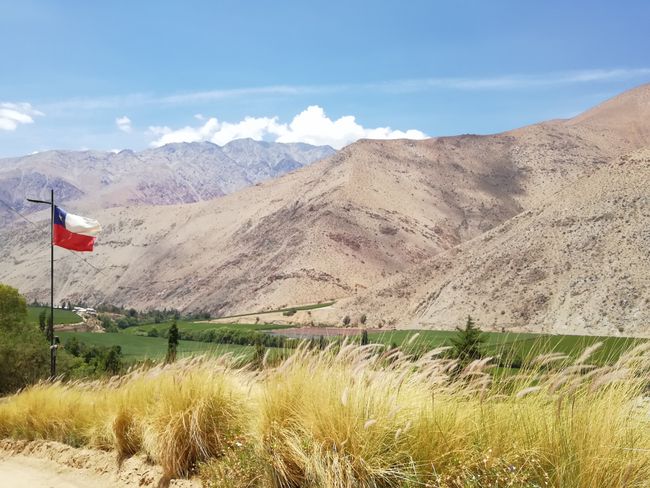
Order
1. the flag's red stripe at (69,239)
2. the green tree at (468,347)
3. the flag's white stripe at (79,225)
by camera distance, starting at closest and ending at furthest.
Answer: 1. the green tree at (468,347)
2. the flag's red stripe at (69,239)
3. the flag's white stripe at (79,225)

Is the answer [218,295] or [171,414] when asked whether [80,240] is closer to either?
[171,414]

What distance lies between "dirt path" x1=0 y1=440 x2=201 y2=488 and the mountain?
69.7 metres

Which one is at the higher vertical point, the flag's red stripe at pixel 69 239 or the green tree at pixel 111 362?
the flag's red stripe at pixel 69 239

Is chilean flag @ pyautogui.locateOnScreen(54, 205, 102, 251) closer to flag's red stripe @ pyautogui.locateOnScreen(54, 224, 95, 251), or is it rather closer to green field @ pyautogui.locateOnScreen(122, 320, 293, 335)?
flag's red stripe @ pyautogui.locateOnScreen(54, 224, 95, 251)

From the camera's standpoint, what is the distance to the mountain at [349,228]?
117 m

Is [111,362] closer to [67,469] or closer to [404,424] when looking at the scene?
[67,469]

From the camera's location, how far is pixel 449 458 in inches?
188

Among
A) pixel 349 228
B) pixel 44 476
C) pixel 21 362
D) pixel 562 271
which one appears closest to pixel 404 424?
pixel 44 476

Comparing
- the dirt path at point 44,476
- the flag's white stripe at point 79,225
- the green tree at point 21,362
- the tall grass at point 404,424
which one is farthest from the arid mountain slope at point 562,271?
the tall grass at point 404,424

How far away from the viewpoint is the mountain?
117438mm

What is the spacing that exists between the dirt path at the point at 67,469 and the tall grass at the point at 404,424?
0.39 metres

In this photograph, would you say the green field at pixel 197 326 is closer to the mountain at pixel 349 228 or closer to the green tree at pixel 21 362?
the mountain at pixel 349 228

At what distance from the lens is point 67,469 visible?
9.02 m

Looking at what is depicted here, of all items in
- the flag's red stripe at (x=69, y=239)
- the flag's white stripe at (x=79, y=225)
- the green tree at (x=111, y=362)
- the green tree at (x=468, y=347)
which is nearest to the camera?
the green tree at (x=468, y=347)
